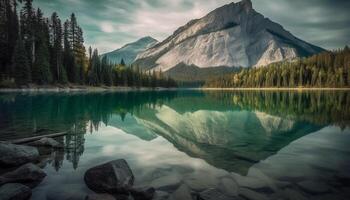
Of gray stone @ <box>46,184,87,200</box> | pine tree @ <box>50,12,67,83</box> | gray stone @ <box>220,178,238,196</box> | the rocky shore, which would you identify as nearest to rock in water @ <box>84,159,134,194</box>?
the rocky shore

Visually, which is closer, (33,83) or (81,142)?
(81,142)

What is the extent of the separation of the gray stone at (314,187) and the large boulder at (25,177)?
11359 mm

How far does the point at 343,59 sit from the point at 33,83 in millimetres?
172385

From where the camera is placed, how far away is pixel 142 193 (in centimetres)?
909

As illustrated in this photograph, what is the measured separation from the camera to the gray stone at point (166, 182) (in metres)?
10.2

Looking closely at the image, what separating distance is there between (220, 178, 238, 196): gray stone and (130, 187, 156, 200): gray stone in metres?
3.00

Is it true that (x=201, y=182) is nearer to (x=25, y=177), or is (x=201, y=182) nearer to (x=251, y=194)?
(x=251, y=194)

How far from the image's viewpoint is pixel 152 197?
358 inches

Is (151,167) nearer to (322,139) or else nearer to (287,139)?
(287,139)

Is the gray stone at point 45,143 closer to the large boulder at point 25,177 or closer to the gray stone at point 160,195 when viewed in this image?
the large boulder at point 25,177

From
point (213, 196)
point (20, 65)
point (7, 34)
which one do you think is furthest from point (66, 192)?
point (7, 34)

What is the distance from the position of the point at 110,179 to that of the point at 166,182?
2.52 m

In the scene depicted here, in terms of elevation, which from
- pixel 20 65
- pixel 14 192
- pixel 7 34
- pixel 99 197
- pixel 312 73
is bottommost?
pixel 99 197

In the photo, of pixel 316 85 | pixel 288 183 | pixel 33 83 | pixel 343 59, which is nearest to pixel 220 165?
pixel 288 183
